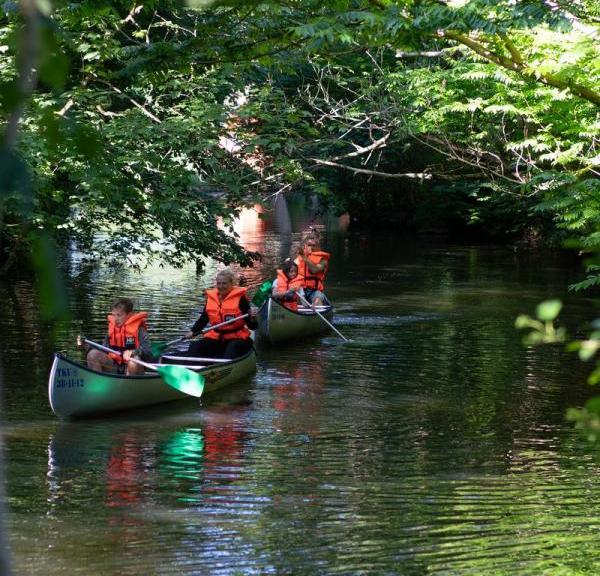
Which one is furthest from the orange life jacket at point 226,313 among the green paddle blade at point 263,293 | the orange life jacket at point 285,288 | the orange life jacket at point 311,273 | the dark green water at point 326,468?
the orange life jacket at point 311,273

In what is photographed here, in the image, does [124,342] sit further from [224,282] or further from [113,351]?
[224,282]

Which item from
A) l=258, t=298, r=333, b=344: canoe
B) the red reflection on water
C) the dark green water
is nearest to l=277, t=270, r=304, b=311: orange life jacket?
l=258, t=298, r=333, b=344: canoe

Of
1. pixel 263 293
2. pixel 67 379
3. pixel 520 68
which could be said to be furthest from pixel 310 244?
pixel 67 379

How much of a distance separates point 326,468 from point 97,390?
2.81 m

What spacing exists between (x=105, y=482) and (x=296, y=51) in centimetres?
Result: 414

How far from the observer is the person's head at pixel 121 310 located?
11.1 metres

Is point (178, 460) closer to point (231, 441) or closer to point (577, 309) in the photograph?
point (231, 441)

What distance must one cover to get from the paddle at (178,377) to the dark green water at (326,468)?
300 mm

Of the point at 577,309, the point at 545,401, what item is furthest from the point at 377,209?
the point at 545,401

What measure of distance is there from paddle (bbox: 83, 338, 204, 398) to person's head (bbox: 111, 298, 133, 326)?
324 millimetres

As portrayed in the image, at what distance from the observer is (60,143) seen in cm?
Answer: 152

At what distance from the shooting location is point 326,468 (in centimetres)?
884

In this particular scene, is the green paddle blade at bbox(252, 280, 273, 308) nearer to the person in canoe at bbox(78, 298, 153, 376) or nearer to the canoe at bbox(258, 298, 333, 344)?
the canoe at bbox(258, 298, 333, 344)

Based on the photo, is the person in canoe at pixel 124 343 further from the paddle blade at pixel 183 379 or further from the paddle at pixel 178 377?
the paddle blade at pixel 183 379
